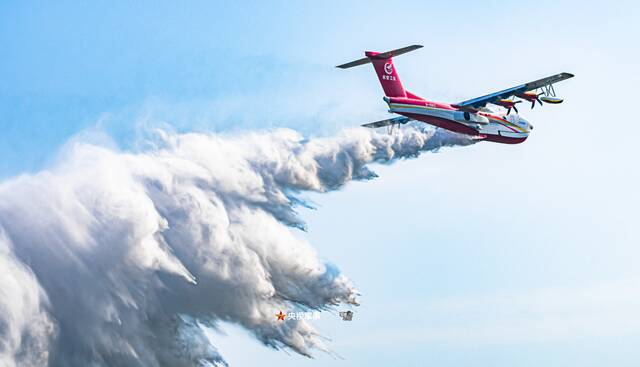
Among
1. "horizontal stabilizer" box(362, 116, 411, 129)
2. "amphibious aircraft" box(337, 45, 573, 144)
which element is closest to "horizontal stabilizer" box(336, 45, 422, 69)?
"amphibious aircraft" box(337, 45, 573, 144)

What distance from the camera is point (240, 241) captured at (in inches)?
1802

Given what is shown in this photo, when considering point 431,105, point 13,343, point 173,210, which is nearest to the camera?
point 13,343

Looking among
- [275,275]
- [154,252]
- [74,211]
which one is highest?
[74,211]

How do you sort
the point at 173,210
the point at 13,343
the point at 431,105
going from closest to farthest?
1. the point at 13,343
2. the point at 173,210
3. the point at 431,105

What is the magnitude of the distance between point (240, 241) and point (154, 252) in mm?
3767

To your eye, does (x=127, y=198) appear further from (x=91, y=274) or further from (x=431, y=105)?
(x=431, y=105)

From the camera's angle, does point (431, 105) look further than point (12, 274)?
Yes

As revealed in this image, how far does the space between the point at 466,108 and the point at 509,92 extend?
250cm

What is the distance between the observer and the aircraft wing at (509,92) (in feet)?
162

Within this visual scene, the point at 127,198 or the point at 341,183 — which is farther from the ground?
the point at 127,198

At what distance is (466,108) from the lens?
49.8 metres

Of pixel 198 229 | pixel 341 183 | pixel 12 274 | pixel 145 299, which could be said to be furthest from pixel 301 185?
pixel 12 274

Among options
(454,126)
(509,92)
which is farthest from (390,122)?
(509,92)

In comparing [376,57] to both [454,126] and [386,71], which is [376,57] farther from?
[454,126]
